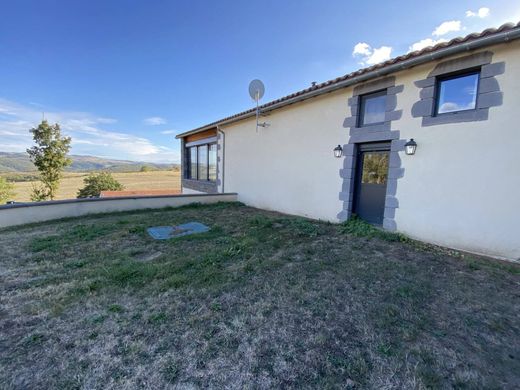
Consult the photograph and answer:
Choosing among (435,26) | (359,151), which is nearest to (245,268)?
(359,151)

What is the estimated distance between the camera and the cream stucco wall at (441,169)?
3.11 m

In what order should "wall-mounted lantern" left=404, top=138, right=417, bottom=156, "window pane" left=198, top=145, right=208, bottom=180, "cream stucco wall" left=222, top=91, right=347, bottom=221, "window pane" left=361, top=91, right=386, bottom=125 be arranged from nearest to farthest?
"wall-mounted lantern" left=404, top=138, right=417, bottom=156 < "window pane" left=361, top=91, right=386, bottom=125 < "cream stucco wall" left=222, top=91, right=347, bottom=221 < "window pane" left=198, top=145, right=208, bottom=180

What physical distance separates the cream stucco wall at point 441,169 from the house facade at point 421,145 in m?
0.01

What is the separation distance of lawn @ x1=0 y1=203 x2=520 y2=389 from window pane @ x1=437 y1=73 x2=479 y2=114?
7.94ft

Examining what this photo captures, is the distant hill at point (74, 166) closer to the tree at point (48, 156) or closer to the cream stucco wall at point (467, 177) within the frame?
the tree at point (48, 156)

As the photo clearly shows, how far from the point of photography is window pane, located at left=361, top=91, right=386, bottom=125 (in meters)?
4.52

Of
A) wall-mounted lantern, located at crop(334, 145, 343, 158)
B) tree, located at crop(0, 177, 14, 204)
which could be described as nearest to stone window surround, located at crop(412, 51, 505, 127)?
wall-mounted lantern, located at crop(334, 145, 343, 158)

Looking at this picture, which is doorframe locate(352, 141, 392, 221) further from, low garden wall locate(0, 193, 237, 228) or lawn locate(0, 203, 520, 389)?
low garden wall locate(0, 193, 237, 228)

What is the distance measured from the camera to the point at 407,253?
11.3 feet

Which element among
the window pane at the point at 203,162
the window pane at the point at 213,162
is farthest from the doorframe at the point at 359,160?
the window pane at the point at 203,162

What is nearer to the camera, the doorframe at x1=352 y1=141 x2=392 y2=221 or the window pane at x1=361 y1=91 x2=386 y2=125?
the window pane at x1=361 y1=91 x2=386 y2=125

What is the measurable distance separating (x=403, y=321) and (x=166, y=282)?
235cm

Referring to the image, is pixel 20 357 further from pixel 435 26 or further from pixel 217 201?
pixel 435 26

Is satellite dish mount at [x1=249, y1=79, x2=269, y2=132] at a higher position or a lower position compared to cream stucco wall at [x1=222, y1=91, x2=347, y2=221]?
higher
